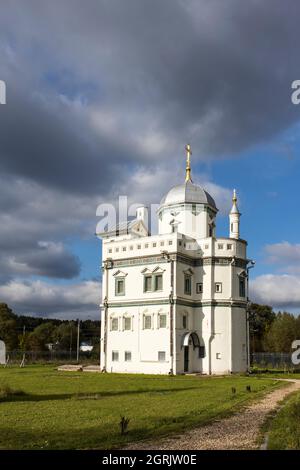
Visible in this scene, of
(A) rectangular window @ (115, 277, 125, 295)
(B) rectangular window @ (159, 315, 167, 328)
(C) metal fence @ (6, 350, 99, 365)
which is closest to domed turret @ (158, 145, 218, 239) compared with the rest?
(A) rectangular window @ (115, 277, 125, 295)

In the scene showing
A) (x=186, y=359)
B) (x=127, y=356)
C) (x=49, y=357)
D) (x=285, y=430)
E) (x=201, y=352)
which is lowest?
(x=49, y=357)

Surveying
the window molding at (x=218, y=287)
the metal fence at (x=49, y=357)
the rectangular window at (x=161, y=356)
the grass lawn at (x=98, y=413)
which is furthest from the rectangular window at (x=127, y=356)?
the grass lawn at (x=98, y=413)

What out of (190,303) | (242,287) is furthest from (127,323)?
(242,287)

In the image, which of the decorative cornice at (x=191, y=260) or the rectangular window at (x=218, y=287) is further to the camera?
the rectangular window at (x=218, y=287)

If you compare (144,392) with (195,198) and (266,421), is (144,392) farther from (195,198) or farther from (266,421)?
(195,198)

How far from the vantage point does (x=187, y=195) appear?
53.2m

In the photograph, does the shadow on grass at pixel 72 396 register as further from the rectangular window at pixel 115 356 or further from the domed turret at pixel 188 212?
the domed turret at pixel 188 212

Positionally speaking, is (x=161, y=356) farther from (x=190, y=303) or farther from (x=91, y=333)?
(x=91, y=333)

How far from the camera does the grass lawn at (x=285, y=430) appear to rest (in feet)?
39.7

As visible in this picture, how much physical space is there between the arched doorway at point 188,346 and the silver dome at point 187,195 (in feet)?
42.3

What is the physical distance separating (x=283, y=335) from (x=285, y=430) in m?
65.0

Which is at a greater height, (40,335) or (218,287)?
(218,287)

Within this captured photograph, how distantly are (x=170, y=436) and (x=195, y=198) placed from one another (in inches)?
1600
